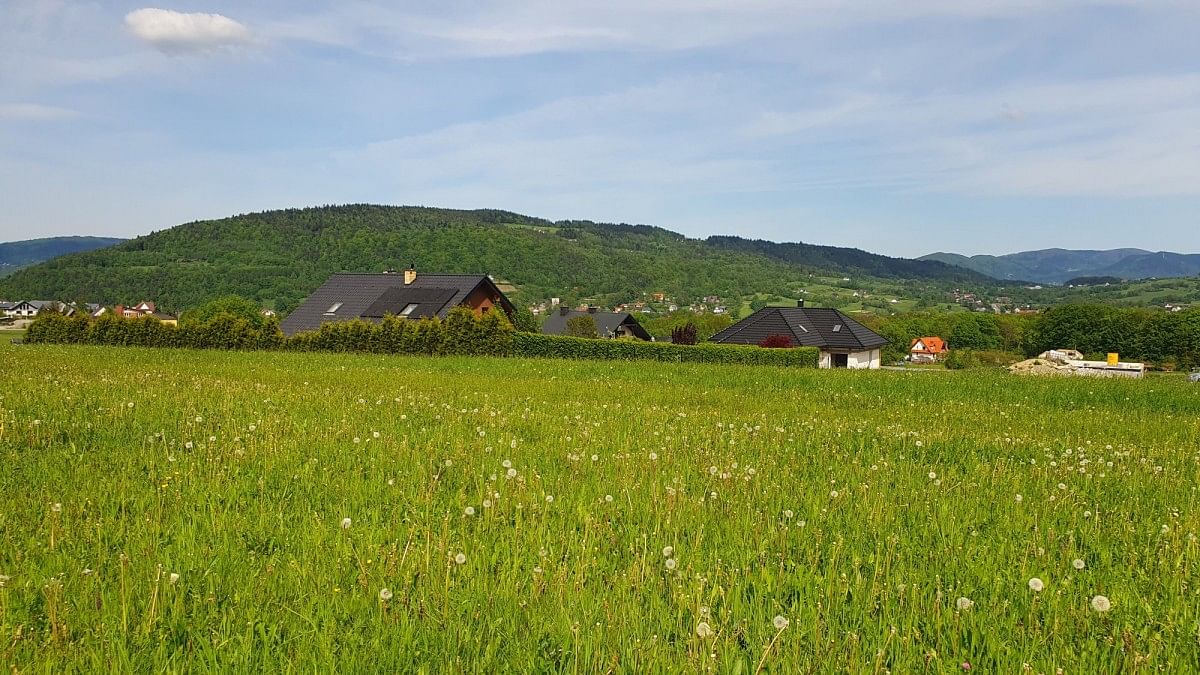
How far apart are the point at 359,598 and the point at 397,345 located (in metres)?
30.4

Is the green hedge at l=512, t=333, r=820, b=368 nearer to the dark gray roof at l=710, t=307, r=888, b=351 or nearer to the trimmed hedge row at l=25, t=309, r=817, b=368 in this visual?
the trimmed hedge row at l=25, t=309, r=817, b=368

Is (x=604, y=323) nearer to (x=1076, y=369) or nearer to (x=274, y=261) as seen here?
(x=1076, y=369)

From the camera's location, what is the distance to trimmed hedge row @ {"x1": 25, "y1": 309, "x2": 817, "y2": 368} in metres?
32.9

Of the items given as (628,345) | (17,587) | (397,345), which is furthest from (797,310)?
(17,587)

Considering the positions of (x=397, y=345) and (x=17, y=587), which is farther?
(x=397, y=345)

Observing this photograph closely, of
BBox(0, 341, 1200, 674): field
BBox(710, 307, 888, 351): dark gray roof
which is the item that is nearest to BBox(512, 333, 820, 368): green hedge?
BBox(710, 307, 888, 351): dark gray roof

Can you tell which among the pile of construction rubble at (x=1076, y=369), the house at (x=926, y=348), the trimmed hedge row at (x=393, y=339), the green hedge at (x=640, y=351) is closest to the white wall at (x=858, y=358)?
the pile of construction rubble at (x=1076, y=369)

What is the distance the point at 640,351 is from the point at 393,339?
10964 millimetres

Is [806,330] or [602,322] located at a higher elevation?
[602,322]

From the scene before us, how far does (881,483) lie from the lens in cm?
636

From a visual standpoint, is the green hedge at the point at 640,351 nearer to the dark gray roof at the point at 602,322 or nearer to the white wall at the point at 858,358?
the white wall at the point at 858,358

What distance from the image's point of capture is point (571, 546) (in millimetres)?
4539

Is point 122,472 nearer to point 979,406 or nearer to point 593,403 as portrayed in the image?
point 593,403

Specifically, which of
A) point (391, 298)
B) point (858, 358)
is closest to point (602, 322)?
point (391, 298)
